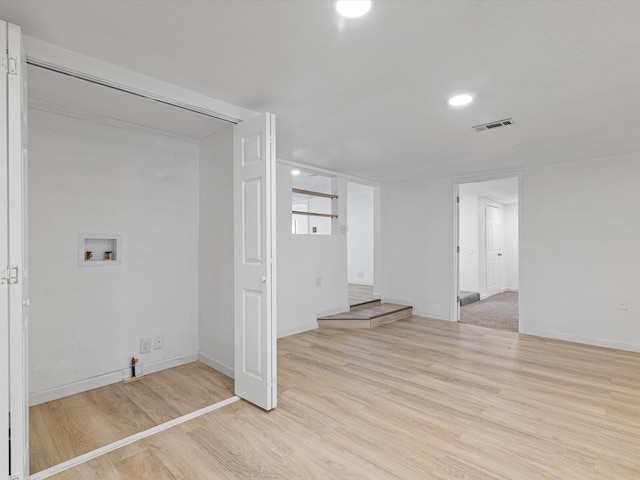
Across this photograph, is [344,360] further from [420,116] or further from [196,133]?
[196,133]

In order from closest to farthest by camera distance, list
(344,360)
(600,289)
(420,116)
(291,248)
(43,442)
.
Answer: (43,442) < (420,116) < (344,360) < (600,289) < (291,248)

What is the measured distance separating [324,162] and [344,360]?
245 centimetres

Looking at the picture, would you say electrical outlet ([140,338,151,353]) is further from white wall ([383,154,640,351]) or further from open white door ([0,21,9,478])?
white wall ([383,154,640,351])

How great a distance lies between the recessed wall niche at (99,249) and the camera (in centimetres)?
281

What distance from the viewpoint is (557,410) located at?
250cm

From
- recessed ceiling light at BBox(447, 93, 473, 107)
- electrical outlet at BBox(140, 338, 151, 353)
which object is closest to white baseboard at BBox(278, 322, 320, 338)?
electrical outlet at BBox(140, 338, 151, 353)

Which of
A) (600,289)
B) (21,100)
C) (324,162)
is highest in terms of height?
(324,162)

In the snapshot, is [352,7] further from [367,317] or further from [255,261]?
[367,317]

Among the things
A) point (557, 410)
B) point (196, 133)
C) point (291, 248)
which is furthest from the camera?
point (291, 248)

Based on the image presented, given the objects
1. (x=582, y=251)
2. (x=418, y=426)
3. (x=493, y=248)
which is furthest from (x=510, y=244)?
(x=418, y=426)

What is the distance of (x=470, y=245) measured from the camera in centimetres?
747

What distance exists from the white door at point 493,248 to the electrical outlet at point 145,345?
23.0 ft

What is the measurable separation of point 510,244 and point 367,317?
5804 millimetres

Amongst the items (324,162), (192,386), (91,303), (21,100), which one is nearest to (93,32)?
(21,100)
